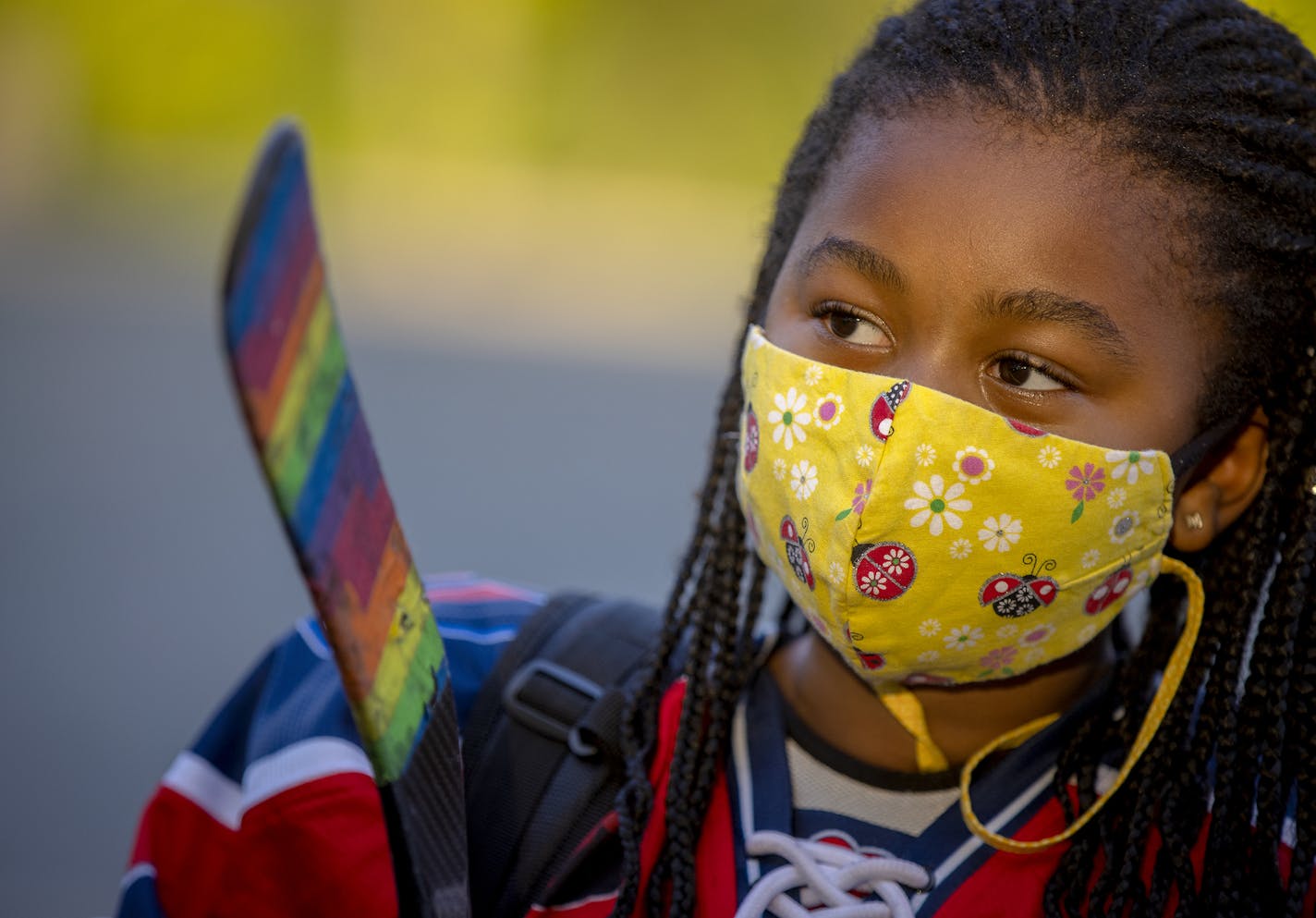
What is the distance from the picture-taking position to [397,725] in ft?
5.24

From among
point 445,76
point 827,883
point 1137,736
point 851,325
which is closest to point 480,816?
point 827,883

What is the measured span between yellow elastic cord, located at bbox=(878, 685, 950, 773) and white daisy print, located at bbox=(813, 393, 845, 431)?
0.43 metres

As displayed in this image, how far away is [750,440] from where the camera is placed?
2.04 metres

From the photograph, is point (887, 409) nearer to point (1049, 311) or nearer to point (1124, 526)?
point (1049, 311)

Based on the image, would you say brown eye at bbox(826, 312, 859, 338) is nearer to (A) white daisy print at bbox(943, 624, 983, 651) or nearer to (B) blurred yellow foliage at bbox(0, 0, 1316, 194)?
(A) white daisy print at bbox(943, 624, 983, 651)

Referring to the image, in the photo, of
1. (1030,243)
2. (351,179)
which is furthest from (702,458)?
(351,179)

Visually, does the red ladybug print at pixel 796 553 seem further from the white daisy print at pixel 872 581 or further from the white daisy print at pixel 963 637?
the white daisy print at pixel 963 637

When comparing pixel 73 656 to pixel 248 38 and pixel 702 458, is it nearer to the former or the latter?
pixel 702 458

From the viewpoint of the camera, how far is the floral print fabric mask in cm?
185

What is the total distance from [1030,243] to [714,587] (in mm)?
743

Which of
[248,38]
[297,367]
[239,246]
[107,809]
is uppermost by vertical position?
[248,38]

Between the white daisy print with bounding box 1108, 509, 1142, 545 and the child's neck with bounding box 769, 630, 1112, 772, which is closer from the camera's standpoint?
the white daisy print with bounding box 1108, 509, 1142, 545

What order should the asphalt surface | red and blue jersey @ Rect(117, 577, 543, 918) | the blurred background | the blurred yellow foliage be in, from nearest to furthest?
red and blue jersey @ Rect(117, 577, 543, 918) < the asphalt surface < the blurred background < the blurred yellow foliage

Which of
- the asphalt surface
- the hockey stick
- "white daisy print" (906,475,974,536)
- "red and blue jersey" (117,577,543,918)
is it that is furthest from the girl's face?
the asphalt surface
